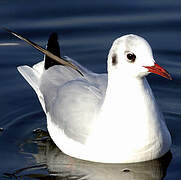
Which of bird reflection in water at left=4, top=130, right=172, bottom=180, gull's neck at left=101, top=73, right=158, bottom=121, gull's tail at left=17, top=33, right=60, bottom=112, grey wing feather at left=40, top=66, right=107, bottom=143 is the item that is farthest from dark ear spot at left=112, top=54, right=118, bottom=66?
gull's tail at left=17, top=33, right=60, bottom=112

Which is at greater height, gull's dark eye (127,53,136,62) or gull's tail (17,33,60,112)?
gull's dark eye (127,53,136,62)

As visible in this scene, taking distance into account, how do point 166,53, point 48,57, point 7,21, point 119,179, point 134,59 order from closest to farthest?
point 134,59 < point 119,179 < point 48,57 < point 166,53 < point 7,21

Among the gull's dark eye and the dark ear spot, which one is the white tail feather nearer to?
the dark ear spot

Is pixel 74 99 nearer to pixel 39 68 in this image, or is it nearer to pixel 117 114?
pixel 117 114

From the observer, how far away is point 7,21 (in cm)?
1087

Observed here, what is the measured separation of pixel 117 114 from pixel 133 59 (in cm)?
68

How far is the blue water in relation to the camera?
7.98m

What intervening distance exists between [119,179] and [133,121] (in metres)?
0.65

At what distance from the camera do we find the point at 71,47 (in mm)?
10367

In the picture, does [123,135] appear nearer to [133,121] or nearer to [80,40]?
[133,121]

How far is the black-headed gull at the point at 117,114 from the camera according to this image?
693 centimetres

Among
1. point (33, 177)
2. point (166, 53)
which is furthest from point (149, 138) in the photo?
point (166, 53)

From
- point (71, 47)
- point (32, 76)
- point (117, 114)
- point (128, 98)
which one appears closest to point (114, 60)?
point (128, 98)

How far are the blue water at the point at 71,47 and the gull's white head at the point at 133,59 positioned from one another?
3.86ft
